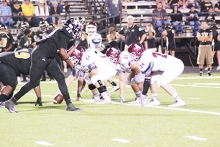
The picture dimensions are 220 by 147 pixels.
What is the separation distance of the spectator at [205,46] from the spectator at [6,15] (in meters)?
6.81

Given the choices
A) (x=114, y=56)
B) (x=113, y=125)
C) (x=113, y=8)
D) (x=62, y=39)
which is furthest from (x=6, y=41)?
(x=113, y=125)

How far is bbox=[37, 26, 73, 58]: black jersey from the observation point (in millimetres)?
11602

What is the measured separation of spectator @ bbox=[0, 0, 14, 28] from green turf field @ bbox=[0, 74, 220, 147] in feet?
34.3

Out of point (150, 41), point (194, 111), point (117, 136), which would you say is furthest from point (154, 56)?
point (150, 41)

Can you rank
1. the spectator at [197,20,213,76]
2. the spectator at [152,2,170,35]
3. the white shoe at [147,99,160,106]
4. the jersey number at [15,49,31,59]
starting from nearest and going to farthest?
1. the jersey number at [15,49,31,59]
2. the white shoe at [147,99,160,106]
3. the spectator at [197,20,213,76]
4. the spectator at [152,2,170,35]

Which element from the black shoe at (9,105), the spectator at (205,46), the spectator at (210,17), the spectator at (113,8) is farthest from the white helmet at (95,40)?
the spectator at (210,17)

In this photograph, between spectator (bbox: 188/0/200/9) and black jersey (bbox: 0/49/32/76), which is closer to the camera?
black jersey (bbox: 0/49/32/76)

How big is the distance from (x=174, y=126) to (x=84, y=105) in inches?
162

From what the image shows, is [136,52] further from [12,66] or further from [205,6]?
[205,6]

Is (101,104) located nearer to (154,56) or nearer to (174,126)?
(154,56)

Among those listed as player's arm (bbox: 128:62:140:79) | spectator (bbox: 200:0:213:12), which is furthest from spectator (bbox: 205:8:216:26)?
player's arm (bbox: 128:62:140:79)

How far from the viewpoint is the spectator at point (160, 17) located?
25.9 metres

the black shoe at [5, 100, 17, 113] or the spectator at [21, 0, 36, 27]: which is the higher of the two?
the spectator at [21, 0, 36, 27]

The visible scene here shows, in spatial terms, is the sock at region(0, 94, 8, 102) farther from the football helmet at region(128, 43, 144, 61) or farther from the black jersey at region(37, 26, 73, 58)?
the football helmet at region(128, 43, 144, 61)
